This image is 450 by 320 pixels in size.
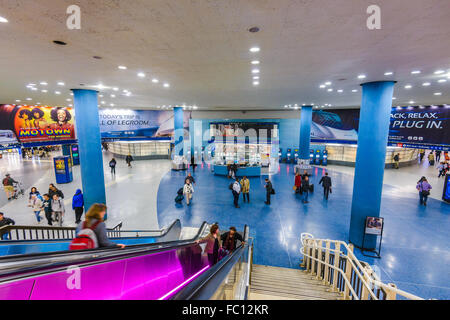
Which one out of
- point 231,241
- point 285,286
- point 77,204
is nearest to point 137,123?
point 77,204

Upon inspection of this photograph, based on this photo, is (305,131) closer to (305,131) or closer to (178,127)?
(305,131)

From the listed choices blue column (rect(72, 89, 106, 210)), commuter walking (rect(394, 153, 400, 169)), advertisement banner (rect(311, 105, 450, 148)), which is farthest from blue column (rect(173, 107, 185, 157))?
commuter walking (rect(394, 153, 400, 169))

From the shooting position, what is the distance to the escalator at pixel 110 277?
1.81 m

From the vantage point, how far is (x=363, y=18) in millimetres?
3029

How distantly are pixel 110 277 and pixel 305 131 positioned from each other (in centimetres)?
1705

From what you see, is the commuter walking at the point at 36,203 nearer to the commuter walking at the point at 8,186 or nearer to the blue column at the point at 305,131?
the commuter walking at the point at 8,186

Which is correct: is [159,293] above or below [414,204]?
above

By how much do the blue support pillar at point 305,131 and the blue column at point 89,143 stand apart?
14353 millimetres

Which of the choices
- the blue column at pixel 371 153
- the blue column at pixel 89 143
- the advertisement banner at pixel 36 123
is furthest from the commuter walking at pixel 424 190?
the advertisement banner at pixel 36 123

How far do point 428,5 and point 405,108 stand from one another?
15.4 meters

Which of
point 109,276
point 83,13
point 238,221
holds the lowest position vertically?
point 238,221

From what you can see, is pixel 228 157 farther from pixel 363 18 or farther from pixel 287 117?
pixel 363 18
